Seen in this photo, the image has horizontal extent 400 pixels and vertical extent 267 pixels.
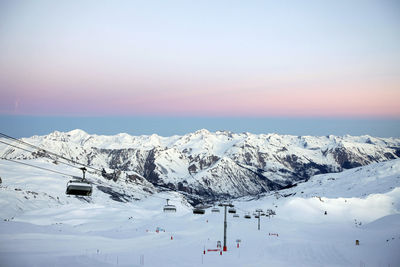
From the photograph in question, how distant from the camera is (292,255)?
140 feet

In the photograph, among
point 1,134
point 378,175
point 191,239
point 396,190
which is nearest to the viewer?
point 1,134

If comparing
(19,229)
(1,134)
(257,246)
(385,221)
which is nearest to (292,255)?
(257,246)

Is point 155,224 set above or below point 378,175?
below

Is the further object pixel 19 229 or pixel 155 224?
pixel 155 224

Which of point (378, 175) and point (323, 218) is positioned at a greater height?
point (378, 175)

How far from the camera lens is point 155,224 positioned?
3012 inches

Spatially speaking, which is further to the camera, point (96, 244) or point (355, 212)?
A: point (355, 212)

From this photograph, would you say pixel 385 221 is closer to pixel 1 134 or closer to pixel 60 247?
pixel 60 247

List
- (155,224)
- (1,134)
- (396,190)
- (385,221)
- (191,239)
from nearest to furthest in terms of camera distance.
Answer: (1,134), (191,239), (155,224), (385,221), (396,190)

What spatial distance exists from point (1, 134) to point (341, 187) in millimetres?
204214

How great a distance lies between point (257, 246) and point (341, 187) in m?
171

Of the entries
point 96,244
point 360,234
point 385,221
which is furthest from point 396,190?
point 96,244

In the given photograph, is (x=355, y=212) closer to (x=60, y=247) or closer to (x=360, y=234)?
(x=360, y=234)

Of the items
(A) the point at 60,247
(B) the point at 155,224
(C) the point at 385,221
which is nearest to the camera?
(A) the point at 60,247
